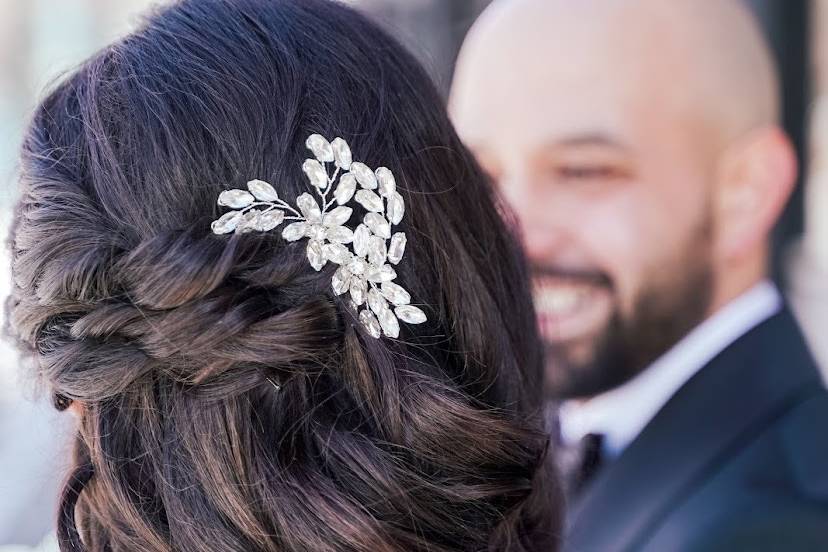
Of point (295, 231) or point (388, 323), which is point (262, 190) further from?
point (388, 323)

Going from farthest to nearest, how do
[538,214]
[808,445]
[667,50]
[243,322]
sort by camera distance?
[538,214] → [667,50] → [808,445] → [243,322]

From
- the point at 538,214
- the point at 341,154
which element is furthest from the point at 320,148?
the point at 538,214

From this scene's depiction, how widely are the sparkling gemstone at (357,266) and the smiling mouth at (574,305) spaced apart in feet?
2.04

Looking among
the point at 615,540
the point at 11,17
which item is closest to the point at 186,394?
the point at 615,540

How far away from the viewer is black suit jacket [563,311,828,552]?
897 mm

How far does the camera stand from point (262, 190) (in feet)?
1.91

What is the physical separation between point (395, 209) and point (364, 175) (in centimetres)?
4

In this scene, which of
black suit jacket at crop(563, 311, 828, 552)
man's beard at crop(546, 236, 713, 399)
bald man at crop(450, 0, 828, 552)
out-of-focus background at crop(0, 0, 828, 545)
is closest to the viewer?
out-of-focus background at crop(0, 0, 828, 545)

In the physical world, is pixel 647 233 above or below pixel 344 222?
below

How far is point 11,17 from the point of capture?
342cm

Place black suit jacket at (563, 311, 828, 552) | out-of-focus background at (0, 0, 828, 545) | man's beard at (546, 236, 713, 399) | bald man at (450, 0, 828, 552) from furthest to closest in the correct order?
man's beard at (546, 236, 713, 399) < bald man at (450, 0, 828, 552) < black suit jacket at (563, 311, 828, 552) < out-of-focus background at (0, 0, 828, 545)

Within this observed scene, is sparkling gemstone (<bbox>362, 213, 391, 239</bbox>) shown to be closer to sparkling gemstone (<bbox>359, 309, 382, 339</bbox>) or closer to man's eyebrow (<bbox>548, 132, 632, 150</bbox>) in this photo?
sparkling gemstone (<bbox>359, 309, 382, 339</bbox>)

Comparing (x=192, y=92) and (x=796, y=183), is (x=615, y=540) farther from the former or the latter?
(x=192, y=92)

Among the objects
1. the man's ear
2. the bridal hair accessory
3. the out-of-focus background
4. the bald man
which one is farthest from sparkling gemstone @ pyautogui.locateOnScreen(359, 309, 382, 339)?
the man's ear
